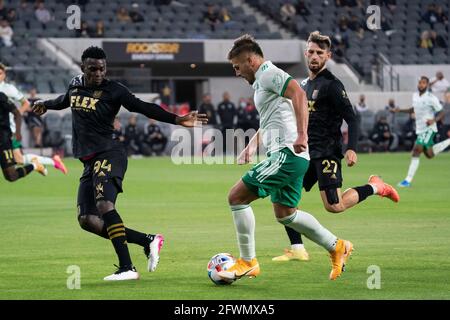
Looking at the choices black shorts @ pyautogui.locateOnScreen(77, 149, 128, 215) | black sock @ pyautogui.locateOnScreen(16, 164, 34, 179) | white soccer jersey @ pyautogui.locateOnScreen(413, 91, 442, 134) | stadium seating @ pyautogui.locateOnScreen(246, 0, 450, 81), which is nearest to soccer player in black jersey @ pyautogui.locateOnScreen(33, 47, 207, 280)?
black shorts @ pyautogui.locateOnScreen(77, 149, 128, 215)

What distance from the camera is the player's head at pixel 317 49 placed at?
11.5 meters

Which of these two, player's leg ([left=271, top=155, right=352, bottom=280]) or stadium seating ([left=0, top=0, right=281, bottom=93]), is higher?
stadium seating ([left=0, top=0, right=281, bottom=93])

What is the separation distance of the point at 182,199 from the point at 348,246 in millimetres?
10616

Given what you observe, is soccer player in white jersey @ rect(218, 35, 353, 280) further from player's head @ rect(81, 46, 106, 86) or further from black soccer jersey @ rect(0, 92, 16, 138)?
black soccer jersey @ rect(0, 92, 16, 138)

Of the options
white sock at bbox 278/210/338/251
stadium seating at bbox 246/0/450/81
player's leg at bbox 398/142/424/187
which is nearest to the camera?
white sock at bbox 278/210/338/251

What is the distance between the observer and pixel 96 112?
10.4 m

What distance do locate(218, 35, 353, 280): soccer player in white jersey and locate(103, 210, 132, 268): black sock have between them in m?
0.94

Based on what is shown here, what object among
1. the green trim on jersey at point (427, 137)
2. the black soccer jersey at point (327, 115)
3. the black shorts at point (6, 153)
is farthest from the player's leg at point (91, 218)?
the green trim on jersey at point (427, 137)

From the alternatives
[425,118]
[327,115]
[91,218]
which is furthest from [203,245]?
[425,118]

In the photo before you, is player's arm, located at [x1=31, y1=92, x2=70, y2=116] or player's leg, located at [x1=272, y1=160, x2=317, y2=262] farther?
player's leg, located at [x1=272, y1=160, x2=317, y2=262]

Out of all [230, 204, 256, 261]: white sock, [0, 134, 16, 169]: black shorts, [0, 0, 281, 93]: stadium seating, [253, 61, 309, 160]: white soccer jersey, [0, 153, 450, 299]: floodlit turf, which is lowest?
[0, 153, 450, 299]: floodlit turf

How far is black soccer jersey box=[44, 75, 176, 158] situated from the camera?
411 inches

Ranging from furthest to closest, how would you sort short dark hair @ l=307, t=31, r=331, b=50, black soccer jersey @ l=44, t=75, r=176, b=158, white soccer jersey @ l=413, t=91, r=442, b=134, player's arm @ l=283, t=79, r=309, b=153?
white soccer jersey @ l=413, t=91, r=442, b=134
short dark hair @ l=307, t=31, r=331, b=50
black soccer jersey @ l=44, t=75, r=176, b=158
player's arm @ l=283, t=79, r=309, b=153

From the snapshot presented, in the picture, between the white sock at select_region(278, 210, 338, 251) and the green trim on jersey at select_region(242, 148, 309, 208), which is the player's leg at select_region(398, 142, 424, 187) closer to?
the white sock at select_region(278, 210, 338, 251)
